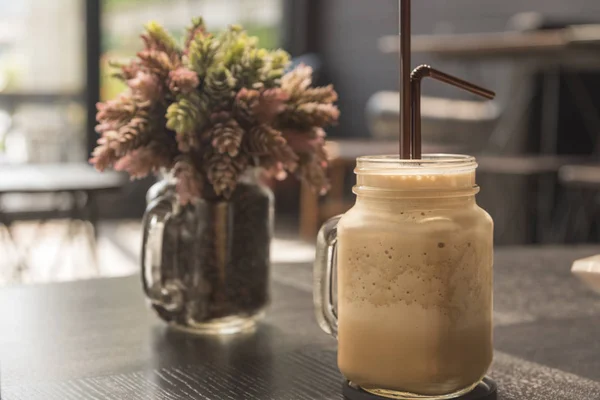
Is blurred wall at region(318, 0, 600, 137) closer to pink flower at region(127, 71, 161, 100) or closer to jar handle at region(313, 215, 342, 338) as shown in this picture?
pink flower at region(127, 71, 161, 100)

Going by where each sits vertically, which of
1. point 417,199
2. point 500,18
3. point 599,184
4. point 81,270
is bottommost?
point 81,270

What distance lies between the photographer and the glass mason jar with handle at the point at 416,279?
0.74m

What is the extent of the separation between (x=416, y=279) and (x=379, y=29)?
6376 millimetres

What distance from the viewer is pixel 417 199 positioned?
29.6 inches

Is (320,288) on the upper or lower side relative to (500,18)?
lower

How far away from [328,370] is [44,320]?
374mm

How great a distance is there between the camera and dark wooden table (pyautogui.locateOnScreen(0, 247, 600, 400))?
82 cm

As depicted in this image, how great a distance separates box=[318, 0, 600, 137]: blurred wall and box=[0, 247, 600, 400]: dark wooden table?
453 cm

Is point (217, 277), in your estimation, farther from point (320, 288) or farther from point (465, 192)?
point (465, 192)

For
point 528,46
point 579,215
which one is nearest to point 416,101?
point 528,46

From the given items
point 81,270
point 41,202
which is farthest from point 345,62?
point 81,270

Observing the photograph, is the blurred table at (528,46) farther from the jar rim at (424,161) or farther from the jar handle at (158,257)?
the jar rim at (424,161)

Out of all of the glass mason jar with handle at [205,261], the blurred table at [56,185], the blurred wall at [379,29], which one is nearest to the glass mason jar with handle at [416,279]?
the glass mason jar with handle at [205,261]

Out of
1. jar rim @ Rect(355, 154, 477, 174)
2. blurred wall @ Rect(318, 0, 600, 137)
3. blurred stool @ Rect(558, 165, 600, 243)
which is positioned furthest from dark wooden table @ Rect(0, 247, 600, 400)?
blurred wall @ Rect(318, 0, 600, 137)
